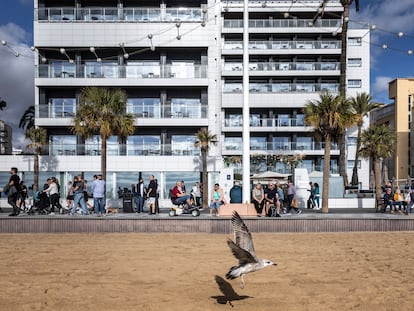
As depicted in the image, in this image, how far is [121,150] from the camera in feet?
108

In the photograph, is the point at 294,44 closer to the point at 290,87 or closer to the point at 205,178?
the point at 290,87

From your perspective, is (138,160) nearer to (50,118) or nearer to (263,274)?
(50,118)

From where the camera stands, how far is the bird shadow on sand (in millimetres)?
7980

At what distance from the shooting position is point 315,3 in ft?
164

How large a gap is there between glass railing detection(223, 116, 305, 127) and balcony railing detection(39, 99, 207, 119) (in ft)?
45.2

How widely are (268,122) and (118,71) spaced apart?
1974 cm

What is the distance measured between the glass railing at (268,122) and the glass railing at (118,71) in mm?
14226

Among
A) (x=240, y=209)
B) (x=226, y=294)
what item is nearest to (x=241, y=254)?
(x=226, y=294)

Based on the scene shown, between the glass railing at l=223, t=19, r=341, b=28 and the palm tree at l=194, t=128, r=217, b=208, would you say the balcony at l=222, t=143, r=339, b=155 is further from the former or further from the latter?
the palm tree at l=194, t=128, r=217, b=208

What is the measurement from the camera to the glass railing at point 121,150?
32.8 m

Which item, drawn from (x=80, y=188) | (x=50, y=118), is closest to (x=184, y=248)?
(x=80, y=188)

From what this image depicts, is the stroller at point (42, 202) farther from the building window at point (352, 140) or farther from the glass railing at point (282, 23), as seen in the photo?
the building window at point (352, 140)

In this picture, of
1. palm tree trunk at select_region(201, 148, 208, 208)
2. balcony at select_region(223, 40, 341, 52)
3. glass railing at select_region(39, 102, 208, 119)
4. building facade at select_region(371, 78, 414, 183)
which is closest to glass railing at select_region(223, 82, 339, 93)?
balcony at select_region(223, 40, 341, 52)

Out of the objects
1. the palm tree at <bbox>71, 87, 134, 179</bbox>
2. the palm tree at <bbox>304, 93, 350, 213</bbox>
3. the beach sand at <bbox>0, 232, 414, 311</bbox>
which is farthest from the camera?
the palm tree at <bbox>71, 87, 134, 179</bbox>
